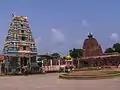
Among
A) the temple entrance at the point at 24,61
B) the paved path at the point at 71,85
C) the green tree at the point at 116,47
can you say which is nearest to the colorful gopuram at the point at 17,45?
the temple entrance at the point at 24,61

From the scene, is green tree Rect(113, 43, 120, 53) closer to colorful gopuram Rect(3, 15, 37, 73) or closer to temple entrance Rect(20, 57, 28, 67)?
temple entrance Rect(20, 57, 28, 67)

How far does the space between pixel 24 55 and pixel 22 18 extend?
716 centimetres

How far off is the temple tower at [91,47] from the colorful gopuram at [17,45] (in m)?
19.6

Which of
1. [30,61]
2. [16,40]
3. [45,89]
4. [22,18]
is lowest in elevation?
[45,89]

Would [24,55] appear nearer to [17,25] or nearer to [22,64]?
[22,64]

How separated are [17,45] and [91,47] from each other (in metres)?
22.3

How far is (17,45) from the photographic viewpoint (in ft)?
179

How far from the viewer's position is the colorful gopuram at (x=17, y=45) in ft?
177

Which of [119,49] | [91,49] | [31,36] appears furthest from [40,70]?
[119,49]

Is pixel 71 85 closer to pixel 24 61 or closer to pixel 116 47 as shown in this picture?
pixel 24 61

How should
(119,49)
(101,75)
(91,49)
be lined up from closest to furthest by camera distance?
1. (101,75)
2. (91,49)
3. (119,49)

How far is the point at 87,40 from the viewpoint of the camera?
7200 centimetres

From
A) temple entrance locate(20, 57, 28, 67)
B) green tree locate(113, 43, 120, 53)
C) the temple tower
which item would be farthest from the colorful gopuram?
green tree locate(113, 43, 120, 53)

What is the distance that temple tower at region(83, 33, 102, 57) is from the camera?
229ft
